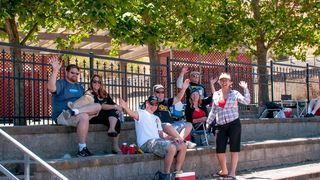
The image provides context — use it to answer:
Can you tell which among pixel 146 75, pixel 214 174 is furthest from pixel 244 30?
pixel 214 174

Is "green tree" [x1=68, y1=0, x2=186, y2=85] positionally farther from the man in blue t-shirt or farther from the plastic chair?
the plastic chair

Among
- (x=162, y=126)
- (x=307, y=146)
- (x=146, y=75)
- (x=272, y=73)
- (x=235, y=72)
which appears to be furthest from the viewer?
(x=272, y=73)

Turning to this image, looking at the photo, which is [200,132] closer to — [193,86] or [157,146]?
[193,86]

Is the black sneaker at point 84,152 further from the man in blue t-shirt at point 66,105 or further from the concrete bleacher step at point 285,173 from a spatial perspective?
the concrete bleacher step at point 285,173

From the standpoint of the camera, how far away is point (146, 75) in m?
12.4

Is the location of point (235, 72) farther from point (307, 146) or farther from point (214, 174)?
point (214, 174)

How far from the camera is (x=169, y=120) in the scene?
1095cm

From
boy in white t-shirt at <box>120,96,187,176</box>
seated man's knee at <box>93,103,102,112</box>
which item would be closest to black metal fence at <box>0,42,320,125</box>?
seated man's knee at <box>93,103,102,112</box>

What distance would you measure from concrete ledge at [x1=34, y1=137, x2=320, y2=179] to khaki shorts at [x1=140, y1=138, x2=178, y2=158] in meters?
0.12

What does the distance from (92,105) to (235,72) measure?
6.97 m

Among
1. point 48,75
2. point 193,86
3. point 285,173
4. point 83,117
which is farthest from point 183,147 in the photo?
point 48,75

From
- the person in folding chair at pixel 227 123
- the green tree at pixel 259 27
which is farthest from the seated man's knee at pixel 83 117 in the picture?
the green tree at pixel 259 27

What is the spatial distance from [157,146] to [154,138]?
260mm

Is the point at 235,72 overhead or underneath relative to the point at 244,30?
underneath
